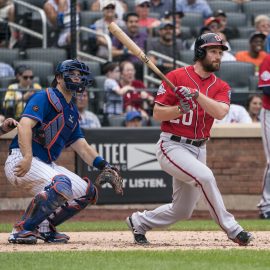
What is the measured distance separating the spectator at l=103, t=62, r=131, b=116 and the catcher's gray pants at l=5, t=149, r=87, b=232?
4749 millimetres

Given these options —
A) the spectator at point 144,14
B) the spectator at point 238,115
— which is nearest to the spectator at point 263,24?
the spectator at point 144,14

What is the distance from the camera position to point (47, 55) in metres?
14.4

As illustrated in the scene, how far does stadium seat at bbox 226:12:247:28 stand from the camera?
16547 millimetres

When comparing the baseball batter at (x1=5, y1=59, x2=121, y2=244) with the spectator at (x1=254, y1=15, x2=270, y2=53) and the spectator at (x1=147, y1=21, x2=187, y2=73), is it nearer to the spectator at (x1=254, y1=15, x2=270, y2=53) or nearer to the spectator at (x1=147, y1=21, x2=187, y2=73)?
the spectator at (x1=147, y1=21, x2=187, y2=73)

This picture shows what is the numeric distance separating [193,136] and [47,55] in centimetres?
623

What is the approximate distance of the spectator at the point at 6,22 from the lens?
578 inches

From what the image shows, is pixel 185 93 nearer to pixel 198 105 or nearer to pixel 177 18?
pixel 198 105

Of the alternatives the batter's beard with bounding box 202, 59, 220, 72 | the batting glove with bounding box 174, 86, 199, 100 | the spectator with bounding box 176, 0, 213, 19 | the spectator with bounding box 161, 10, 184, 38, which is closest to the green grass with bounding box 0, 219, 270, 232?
the batter's beard with bounding box 202, 59, 220, 72

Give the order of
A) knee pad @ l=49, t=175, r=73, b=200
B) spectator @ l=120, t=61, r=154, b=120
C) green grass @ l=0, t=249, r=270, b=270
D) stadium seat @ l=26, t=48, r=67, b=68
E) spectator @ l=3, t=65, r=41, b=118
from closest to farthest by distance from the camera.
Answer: green grass @ l=0, t=249, r=270, b=270, knee pad @ l=49, t=175, r=73, b=200, spectator @ l=3, t=65, r=41, b=118, spectator @ l=120, t=61, r=154, b=120, stadium seat @ l=26, t=48, r=67, b=68

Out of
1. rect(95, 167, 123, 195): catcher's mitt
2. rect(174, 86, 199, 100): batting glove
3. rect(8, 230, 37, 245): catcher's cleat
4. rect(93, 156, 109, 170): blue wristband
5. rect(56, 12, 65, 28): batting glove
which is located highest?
rect(174, 86, 199, 100): batting glove

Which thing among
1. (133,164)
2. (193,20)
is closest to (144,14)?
(193,20)

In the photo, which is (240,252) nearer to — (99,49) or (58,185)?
(58,185)

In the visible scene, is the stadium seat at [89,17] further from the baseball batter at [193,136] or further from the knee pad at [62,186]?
the knee pad at [62,186]

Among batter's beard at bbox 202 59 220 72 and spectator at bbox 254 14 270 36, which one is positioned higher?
batter's beard at bbox 202 59 220 72
